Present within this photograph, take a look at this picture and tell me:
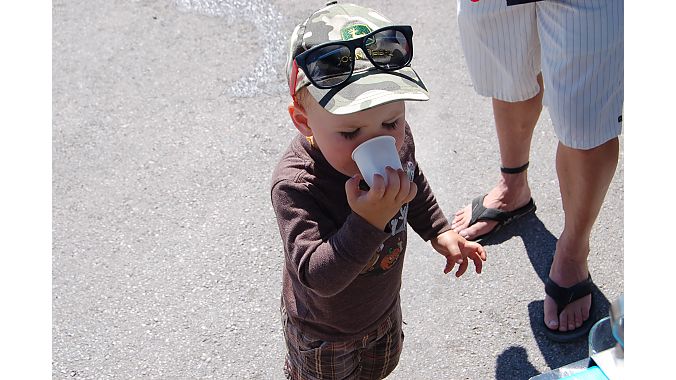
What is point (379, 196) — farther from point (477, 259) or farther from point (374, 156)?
point (477, 259)

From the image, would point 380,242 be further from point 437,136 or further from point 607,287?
point 437,136

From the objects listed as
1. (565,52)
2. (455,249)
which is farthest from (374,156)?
(565,52)

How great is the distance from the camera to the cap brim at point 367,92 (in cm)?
175

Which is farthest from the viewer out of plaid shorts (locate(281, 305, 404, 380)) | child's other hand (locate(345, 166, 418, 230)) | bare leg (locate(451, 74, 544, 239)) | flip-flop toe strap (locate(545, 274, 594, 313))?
bare leg (locate(451, 74, 544, 239))

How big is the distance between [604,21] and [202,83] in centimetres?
236

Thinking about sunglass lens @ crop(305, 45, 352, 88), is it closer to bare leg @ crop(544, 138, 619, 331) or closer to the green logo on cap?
the green logo on cap

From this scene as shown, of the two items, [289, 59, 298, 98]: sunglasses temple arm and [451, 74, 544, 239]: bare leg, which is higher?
[289, 59, 298, 98]: sunglasses temple arm

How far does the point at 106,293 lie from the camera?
10.7ft

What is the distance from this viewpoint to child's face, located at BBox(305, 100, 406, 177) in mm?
1804

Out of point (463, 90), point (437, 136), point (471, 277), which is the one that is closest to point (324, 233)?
point (471, 277)

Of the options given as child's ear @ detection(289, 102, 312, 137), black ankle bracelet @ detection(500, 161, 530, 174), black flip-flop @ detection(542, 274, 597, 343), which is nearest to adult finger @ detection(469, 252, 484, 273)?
child's ear @ detection(289, 102, 312, 137)

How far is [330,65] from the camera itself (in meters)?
1.79

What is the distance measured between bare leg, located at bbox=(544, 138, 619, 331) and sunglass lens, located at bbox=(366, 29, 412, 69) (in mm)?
1108

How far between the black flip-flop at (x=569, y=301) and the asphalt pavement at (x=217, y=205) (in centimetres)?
6
